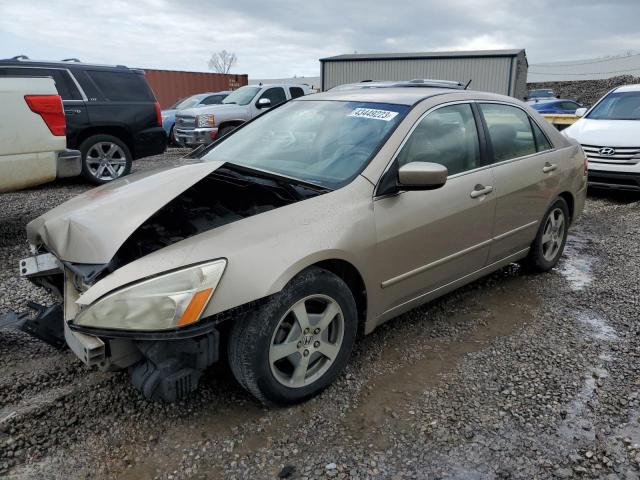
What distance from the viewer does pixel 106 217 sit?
8.22ft

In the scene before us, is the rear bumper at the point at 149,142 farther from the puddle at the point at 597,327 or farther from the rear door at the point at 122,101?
the puddle at the point at 597,327

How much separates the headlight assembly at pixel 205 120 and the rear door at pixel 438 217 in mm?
10028

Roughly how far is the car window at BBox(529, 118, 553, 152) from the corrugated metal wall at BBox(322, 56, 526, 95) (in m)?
17.0

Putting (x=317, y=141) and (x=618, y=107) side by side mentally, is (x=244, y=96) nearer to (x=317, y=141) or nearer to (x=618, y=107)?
(x=618, y=107)

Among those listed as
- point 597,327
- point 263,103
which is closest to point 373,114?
point 597,327

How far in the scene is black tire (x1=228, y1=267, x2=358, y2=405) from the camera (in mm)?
2381

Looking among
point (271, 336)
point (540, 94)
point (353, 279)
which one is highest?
point (540, 94)

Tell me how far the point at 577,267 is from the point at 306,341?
344cm

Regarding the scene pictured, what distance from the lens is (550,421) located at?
103 inches

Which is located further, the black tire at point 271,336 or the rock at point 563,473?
the black tire at point 271,336

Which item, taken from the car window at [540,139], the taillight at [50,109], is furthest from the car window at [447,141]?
the taillight at [50,109]

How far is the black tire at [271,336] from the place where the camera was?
2.38 metres

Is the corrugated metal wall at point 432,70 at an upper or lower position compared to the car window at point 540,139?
upper

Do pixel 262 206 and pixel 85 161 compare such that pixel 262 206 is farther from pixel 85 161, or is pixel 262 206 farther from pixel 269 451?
pixel 85 161
